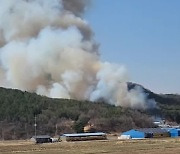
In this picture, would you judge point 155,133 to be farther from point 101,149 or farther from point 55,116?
point 101,149

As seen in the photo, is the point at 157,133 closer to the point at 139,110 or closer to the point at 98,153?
the point at 139,110

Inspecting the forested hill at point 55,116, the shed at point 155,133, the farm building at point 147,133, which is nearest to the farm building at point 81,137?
the farm building at point 147,133

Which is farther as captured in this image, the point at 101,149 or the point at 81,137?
the point at 81,137

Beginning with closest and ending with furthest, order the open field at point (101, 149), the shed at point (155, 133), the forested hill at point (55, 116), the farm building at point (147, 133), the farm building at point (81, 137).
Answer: the open field at point (101, 149) < the farm building at point (81, 137) < the farm building at point (147, 133) < the shed at point (155, 133) < the forested hill at point (55, 116)

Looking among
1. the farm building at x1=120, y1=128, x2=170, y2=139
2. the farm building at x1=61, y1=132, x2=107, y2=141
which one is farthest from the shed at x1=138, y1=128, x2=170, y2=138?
the farm building at x1=61, y1=132, x2=107, y2=141

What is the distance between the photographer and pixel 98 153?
150 ft

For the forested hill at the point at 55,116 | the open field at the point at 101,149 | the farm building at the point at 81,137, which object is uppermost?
the forested hill at the point at 55,116

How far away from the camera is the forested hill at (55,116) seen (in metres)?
→ 97.1

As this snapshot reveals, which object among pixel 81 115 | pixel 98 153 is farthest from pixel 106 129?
pixel 98 153

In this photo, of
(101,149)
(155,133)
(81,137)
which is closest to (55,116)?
(81,137)

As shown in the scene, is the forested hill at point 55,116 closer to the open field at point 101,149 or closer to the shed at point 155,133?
the shed at point 155,133

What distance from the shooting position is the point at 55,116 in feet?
343

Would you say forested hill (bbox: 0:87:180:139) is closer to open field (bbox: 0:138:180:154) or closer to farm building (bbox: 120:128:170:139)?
farm building (bbox: 120:128:170:139)

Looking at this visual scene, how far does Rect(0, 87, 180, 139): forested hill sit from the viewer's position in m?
97.1
